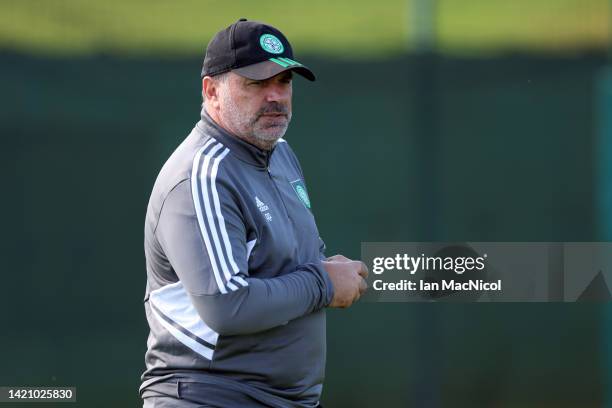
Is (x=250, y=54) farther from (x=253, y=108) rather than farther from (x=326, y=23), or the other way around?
(x=326, y=23)

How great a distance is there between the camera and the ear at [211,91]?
9.02ft

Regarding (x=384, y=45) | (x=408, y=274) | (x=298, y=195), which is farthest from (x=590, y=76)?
(x=298, y=195)

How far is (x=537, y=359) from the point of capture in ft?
14.8

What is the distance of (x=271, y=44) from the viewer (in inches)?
106


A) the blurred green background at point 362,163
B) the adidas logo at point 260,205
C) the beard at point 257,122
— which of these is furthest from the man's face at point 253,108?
the blurred green background at point 362,163

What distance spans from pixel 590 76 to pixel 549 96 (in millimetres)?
206

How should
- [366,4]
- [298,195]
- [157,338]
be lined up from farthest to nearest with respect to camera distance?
[366,4] → [298,195] → [157,338]

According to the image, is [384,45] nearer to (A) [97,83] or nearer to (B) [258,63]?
(A) [97,83]

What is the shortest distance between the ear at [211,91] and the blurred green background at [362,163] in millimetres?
1700
